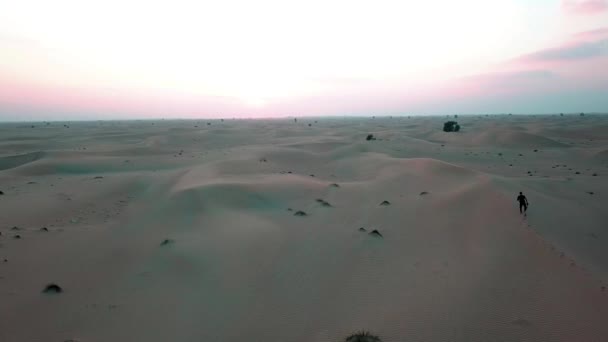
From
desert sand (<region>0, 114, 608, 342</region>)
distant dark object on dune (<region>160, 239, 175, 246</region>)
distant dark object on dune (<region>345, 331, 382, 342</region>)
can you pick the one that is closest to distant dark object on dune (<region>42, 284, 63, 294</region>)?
desert sand (<region>0, 114, 608, 342</region>)

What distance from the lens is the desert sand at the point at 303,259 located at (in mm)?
9289

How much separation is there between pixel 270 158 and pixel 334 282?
26693 mm

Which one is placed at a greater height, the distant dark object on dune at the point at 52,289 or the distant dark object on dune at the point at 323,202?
the distant dark object on dune at the point at 323,202

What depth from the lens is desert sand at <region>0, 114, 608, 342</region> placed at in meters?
9.29

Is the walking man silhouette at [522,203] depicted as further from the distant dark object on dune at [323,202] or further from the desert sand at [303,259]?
the distant dark object on dune at [323,202]

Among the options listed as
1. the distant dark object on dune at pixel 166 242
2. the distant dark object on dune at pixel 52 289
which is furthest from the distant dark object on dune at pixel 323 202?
Answer: the distant dark object on dune at pixel 52 289

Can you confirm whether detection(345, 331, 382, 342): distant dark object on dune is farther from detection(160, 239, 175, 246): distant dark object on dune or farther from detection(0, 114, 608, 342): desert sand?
detection(160, 239, 175, 246): distant dark object on dune

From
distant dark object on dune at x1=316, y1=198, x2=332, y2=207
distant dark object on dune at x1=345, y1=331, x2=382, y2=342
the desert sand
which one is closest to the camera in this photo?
distant dark object on dune at x1=345, y1=331, x2=382, y2=342

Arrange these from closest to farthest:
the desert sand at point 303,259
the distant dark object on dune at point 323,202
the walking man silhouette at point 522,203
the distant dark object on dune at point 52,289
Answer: the desert sand at point 303,259 < the distant dark object on dune at point 52,289 < the walking man silhouette at point 522,203 < the distant dark object on dune at point 323,202

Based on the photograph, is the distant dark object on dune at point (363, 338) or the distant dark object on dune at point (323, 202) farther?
the distant dark object on dune at point (323, 202)

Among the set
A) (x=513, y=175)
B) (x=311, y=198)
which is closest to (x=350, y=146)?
(x=513, y=175)

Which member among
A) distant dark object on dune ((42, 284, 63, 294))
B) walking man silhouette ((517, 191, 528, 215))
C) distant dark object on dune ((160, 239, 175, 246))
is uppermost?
walking man silhouette ((517, 191, 528, 215))

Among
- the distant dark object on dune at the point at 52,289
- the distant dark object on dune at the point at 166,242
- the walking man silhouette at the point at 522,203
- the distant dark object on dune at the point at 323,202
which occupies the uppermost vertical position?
the walking man silhouette at the point at 522,203

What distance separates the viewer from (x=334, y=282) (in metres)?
11.6
